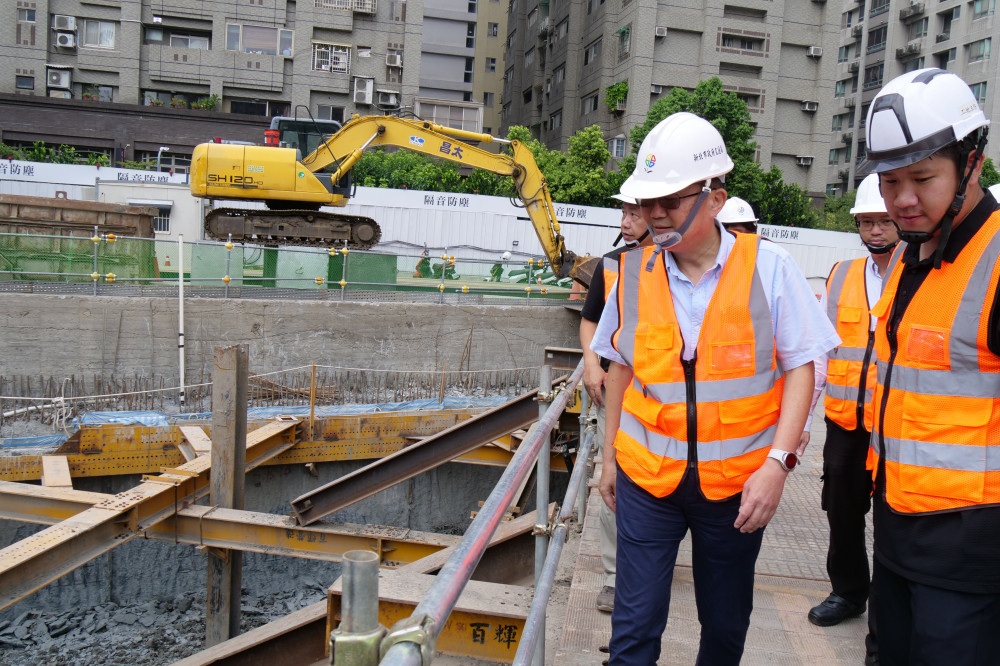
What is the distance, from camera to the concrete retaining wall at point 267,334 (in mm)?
13648

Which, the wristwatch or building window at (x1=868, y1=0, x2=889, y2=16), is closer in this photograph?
the wristwatch

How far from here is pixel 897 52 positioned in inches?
2092

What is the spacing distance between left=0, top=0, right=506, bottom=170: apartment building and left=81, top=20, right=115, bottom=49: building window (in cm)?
5

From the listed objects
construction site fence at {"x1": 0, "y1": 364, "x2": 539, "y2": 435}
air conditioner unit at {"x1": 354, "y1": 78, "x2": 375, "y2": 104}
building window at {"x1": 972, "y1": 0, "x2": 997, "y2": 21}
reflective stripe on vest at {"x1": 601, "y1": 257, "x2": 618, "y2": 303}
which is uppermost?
building window at {"x1": 972, "y1": 0, "x2": 997, "y2": 21}

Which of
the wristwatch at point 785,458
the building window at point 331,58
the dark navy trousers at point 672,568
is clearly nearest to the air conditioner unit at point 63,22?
the building window at point 331,58

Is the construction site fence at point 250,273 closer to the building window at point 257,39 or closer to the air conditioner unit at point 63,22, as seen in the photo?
the building window at point 257,39

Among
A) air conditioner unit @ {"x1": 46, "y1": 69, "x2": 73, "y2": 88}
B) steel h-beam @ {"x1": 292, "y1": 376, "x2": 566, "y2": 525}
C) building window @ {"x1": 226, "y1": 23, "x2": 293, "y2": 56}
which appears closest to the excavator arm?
steel h-beam @ {"x1": 292, "y1": 376, "x2": 566, "y2": 525}

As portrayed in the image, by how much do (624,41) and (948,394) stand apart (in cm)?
4744

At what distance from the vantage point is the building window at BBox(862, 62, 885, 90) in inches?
2179

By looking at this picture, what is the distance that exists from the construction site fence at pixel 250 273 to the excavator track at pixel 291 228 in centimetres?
315

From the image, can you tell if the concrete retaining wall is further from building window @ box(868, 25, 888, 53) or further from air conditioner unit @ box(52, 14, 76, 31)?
building window @ box(868, 25, 888, 53)

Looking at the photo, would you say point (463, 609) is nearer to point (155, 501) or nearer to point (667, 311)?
point (667, 311)

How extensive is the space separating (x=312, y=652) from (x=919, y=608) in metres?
6.04

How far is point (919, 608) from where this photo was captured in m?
2.10
